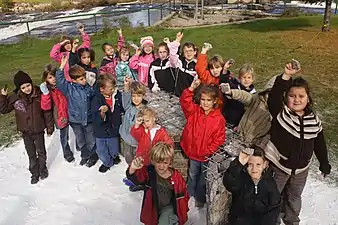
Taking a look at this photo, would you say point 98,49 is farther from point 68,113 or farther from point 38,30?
point 38,30

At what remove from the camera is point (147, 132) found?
395 centimetres

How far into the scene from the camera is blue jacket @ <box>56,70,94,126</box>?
4.78 metres

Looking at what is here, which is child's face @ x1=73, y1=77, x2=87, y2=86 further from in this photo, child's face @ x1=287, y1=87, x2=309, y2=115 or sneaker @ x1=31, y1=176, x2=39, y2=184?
child's face @ x1=287, y1=87, x2=309, y2=115

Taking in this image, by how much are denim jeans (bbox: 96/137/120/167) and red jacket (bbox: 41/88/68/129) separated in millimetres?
548

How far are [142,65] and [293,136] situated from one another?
316 cm

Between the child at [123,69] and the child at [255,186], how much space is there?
3.27 m

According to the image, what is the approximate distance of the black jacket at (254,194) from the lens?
2953mm

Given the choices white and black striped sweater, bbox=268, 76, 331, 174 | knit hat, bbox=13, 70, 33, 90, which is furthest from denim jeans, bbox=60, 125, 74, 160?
white and black striped sweater, bbox=268, 76, 331, 174

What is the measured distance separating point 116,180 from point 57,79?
5.15 ft

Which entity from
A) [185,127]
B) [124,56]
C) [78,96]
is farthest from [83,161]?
[185,127]

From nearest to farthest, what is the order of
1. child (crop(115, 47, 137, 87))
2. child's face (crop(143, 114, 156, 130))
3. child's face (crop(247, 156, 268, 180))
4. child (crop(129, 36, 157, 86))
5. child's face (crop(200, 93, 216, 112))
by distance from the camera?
child's face (crop(247, 156, 268, 180)), child's face (crop(200, 93, 216, 112)), child's face (crop(143, 114, 156, 130)), child (crop(129, 36, 157, 86)), child (crop(115, 47, 137, 87))

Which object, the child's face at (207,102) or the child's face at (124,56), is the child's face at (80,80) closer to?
the child's face at (124,56)

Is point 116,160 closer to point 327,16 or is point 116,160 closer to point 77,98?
point 77,98

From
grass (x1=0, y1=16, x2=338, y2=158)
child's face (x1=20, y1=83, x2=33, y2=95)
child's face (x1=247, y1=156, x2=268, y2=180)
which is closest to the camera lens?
child's face (x1=247, y1=156, x2=268, y2=180)
